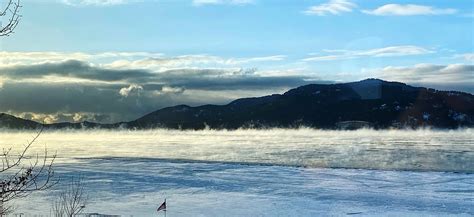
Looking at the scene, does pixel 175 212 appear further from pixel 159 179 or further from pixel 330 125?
pixel 330 125

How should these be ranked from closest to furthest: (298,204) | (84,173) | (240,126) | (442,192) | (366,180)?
1. (298,204)
2. (442,192)
3. (366,180)
4. (84,173)
5. (240,126)

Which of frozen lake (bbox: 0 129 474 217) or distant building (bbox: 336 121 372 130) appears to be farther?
distant building (bbox: 336 121 372 130)

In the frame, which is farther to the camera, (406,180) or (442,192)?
(406,180)

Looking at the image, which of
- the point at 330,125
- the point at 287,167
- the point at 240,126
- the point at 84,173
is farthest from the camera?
the point at 240,126

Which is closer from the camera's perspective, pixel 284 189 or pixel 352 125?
pixel 284 189

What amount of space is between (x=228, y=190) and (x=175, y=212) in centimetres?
463

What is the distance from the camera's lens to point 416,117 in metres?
126

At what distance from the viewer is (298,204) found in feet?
48.5

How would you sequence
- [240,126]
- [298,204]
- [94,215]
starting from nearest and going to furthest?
1. [94,215]
2. [298,204]
3. [240,126]

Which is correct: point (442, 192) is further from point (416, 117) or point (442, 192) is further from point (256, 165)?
point (416, 117)

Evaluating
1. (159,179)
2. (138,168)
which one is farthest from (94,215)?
(138,168)

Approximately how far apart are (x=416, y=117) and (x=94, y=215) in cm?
12045

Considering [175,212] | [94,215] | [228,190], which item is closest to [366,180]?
[228,190]

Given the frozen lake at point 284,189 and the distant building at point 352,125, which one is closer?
the frozen lake at point 284,189
